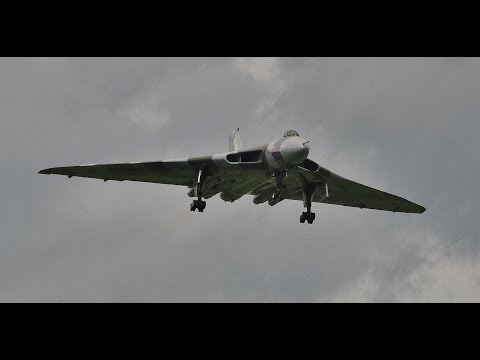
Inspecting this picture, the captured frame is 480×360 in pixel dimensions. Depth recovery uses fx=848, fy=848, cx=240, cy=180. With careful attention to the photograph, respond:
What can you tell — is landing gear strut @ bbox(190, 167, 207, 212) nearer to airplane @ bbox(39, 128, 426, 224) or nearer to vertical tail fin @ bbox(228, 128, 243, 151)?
airplane @ bbox(39, 128, 426, 224)

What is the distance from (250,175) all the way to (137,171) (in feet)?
25.6

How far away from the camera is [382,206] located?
6122 centimetres

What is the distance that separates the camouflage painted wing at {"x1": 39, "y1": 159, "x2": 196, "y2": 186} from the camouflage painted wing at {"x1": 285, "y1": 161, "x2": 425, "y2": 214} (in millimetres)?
6827

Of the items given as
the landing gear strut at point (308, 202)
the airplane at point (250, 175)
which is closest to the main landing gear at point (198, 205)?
the airplane at point (250, 175)

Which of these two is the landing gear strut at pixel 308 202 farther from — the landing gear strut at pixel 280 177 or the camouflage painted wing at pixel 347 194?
the landing gear strut at pixel 280 177

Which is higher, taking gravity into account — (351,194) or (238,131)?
(238,131)

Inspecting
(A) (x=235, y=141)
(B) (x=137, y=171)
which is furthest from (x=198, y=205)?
(A) (x=235, y=141)

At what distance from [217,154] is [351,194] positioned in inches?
456

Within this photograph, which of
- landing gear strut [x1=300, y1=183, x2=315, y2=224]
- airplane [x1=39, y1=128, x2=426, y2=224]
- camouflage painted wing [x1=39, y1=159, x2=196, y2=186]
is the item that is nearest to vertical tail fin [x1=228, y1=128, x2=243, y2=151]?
airplane [x1=39, y1=128, x2=426, y2=224]

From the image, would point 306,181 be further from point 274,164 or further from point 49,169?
point 49,169

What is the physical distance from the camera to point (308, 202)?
5459 centimetres

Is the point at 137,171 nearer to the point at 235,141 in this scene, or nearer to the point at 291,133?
the point at 235,141

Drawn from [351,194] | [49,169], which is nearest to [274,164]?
[351,194]

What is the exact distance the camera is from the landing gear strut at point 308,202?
54.4 meters
